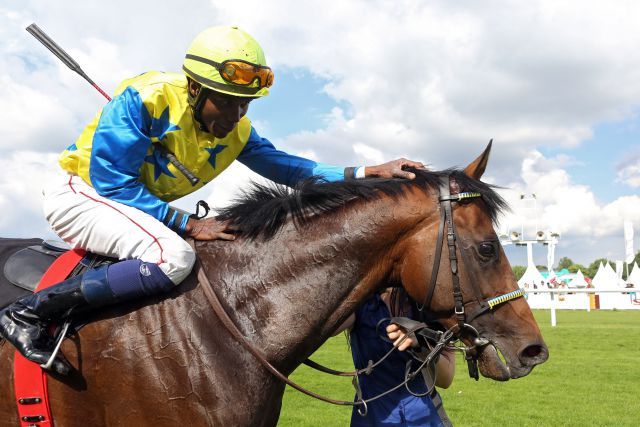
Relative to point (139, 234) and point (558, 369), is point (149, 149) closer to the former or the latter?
point (139, 234)

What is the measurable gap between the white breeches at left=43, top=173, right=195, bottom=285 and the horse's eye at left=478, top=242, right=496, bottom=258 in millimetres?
1474

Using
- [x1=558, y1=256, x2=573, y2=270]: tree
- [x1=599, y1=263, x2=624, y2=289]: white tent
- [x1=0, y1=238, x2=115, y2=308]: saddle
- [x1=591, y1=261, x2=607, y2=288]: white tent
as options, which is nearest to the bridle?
[x1=0, y1=238, x2=115, y2=308]: saddle

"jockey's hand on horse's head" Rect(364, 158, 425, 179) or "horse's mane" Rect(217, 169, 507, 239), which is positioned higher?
"jockey's hand on horse's head" Rect(364, 158, 425, 179)

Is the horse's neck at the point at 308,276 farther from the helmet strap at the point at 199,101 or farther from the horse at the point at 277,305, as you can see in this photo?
the helmet strap at the point at 199,101

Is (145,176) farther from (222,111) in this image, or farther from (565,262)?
(565,262)

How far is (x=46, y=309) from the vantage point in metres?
2.75

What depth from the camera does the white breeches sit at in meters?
2.85

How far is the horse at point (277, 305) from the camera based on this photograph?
108 inches

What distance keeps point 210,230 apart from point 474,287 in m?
1.44

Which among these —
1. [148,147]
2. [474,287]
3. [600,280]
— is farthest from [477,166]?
[600,280]

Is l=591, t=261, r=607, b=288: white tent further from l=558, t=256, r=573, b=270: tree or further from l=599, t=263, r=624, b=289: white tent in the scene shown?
l=558, t=256, r=573, b=270: tree

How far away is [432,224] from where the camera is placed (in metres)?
Result: 3.10

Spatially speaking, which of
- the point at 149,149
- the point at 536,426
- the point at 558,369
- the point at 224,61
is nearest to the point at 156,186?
the point at 149,149

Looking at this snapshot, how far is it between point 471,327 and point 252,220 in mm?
1292
